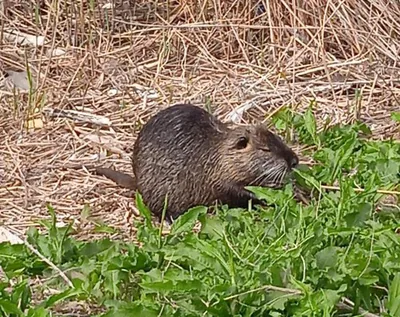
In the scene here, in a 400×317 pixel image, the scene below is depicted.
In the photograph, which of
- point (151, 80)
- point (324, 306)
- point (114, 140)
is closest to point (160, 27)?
point (151, 80)

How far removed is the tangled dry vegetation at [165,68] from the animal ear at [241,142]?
2.05 feet

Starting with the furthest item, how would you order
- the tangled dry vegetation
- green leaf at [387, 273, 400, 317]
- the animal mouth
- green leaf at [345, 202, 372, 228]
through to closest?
the tangled dry vegetation
the animal mouth
green leaf at [345, 202, 372, 228]
green leaf at [387, 273, 400, 317]

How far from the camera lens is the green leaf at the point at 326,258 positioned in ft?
9.70

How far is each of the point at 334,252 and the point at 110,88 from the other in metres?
2.57

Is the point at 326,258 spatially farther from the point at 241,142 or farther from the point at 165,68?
the point at 165,68

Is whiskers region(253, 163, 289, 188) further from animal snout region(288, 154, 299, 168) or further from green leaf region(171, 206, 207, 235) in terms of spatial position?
green leaf region(171, 206, 207, 235)

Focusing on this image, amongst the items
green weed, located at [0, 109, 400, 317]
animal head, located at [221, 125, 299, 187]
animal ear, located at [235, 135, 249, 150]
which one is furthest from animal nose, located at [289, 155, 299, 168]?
green weed, located at [0, 109, 400, 317]

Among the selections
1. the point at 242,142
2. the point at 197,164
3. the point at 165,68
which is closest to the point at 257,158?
the point at 242,142

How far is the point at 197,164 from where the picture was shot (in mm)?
4125

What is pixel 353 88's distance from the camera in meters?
5.22

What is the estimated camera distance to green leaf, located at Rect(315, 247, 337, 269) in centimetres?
296

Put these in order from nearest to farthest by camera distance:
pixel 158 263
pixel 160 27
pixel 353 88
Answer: pixel 158 263 → pixel 353 88 → pixel 160 27

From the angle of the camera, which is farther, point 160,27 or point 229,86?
point 160,27

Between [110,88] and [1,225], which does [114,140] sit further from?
[1,225]
